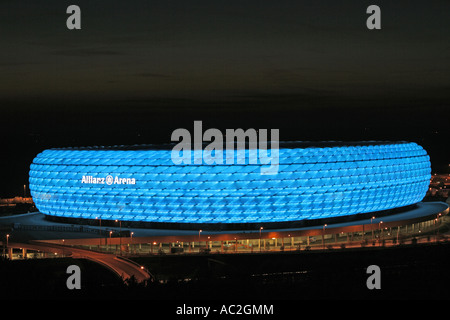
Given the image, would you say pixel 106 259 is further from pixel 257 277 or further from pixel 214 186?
pixel 214 186

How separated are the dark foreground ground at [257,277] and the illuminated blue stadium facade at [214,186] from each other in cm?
890

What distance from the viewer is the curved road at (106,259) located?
67.0 metres

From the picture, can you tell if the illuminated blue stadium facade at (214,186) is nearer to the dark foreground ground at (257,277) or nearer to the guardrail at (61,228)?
the guardrail at (61,228)

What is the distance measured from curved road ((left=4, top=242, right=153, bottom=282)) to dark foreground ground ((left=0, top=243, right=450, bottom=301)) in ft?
4.07

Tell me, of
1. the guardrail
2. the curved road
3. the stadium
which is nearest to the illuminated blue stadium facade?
the stadium

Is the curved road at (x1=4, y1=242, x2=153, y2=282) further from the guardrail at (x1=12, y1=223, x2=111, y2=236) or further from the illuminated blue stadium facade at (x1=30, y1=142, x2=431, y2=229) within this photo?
the illuminated blue stadium facade at (x1=30, y1=142, x2=431, y2=229)

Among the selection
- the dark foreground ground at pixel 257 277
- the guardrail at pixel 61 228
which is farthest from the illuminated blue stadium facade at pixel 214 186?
the dark foreground ground at pixel 257 277

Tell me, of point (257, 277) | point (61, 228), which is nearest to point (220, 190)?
point (257, 277)

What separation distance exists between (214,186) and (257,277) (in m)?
18.8

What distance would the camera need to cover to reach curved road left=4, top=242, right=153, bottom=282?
2638 inches

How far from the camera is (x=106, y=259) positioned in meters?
74.1

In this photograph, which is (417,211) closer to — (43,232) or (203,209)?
(203,209)
